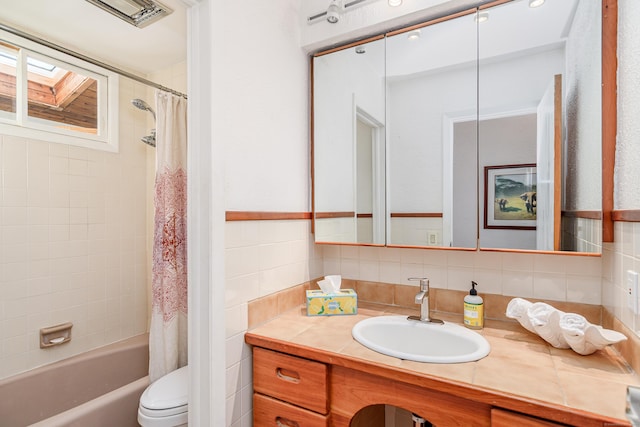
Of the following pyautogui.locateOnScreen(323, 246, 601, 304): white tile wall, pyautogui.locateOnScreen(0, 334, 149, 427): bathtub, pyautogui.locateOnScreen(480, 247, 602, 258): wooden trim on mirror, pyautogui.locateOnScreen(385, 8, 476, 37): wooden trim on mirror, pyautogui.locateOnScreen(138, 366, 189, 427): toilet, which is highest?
pyautogui.locateOnScreen(385, 8, 476, 37): wooden trim on mirror

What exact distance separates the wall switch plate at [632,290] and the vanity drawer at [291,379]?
0.92 metres

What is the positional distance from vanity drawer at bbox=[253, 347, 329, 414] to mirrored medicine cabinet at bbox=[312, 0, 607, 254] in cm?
64

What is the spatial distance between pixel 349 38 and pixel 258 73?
1.71 feet

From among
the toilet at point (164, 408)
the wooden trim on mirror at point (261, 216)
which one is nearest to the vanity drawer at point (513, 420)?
the wooden trim on mirror at point (261, 216)

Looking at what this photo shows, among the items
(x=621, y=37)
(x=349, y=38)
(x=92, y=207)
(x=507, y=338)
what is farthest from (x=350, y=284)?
(x=92, y=207)

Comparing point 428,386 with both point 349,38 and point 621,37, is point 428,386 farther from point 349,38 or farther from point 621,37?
point 349,38

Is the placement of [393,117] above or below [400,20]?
below

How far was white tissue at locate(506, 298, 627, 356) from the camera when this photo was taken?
3.09ft

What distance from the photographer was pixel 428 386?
89 cm

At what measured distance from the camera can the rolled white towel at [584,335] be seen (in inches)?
36.6

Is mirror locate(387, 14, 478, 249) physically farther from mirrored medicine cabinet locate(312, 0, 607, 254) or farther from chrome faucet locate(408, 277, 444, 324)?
chrome faucet locate(408, 277, 444, 324)

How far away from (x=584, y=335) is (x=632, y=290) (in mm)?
201

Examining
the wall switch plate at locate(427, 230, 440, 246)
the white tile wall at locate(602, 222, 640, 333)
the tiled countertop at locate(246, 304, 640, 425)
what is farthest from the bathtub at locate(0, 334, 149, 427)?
the white tile wall at locate(602, 222, 640, 333)

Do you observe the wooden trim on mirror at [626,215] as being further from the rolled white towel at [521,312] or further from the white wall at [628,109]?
the rolled white towel at [521,312]
